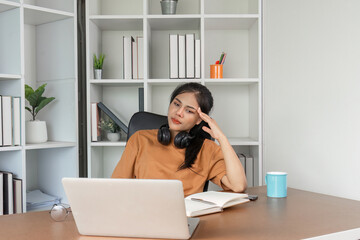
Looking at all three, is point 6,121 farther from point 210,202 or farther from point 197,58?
point 210,202

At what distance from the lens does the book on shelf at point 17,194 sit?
2.16 m

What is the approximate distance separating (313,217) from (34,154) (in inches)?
85.2

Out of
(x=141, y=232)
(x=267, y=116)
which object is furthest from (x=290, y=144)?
(x=141, y=232)

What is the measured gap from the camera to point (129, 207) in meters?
0.93

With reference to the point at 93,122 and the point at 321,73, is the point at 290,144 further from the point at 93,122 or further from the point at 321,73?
the point at 93,122

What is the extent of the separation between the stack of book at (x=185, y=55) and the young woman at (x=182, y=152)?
0.65 m

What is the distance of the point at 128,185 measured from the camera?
0.90 m

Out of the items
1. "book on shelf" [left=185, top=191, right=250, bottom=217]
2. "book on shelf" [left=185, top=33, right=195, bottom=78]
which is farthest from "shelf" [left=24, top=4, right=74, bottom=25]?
"book on shelf" [left=185, top=191, right=250, bottom=217]

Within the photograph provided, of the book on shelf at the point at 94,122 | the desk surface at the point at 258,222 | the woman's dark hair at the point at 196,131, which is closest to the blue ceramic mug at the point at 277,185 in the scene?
the desk surface at the point at 258,222

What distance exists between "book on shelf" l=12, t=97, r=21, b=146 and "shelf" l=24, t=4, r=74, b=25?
562 millimetres

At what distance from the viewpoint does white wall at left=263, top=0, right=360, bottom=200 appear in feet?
6.20

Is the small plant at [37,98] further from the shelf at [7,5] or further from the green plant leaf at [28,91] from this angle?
the shelf at [7,5]

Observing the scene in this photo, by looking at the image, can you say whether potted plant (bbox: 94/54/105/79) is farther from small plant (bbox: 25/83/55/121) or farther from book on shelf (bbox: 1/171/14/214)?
book on shelf (bbox: 1/171/14/214)

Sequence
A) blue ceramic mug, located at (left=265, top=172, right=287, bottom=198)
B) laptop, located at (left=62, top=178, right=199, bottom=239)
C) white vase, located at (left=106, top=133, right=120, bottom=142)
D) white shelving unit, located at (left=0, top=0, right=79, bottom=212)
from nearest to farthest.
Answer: laptop, located at (left=62, top=178, right=199, bottom=239)
blue ceramic mug, located at (left=265, top=172, right=287, bottom=198)
white shelving unit, located at (left=0, top=0, right=79, bottom=212)
white vase, located at (left=106, top=133, right=120, bottom=142)
